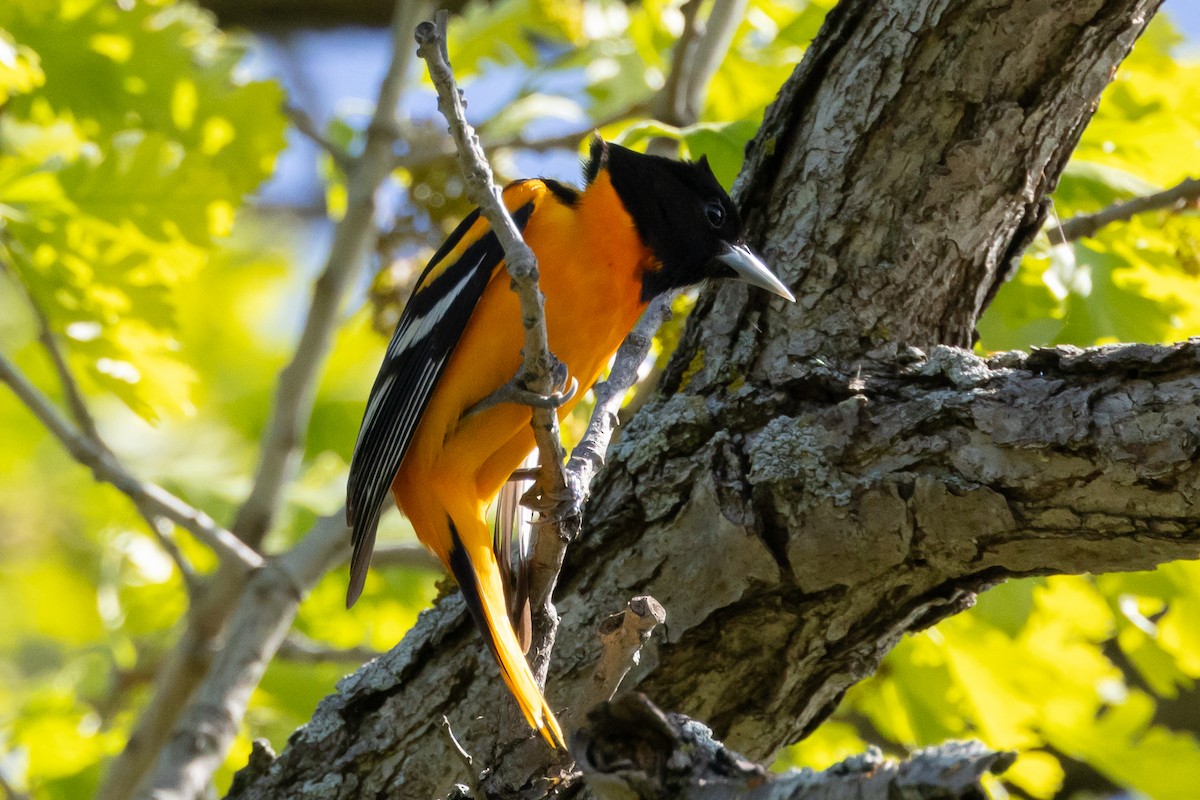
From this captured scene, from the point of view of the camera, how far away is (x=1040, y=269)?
3.63m

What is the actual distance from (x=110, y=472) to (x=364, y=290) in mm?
2019

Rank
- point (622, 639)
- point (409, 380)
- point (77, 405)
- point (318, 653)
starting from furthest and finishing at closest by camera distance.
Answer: point (318, 653) → point (77, 405) → point (409, 380) → point (622, 639)

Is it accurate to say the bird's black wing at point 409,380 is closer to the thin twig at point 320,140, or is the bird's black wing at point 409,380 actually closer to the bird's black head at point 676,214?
the bird's black head at point 676,214

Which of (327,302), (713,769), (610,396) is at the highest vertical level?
(327,302)

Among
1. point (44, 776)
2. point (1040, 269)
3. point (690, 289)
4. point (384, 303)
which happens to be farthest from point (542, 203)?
point (44, 776)

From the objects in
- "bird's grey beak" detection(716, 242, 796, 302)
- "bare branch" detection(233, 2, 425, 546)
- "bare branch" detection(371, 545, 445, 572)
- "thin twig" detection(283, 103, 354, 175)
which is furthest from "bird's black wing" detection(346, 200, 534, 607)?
"thin twig" detection(283, 103, 354, 175)

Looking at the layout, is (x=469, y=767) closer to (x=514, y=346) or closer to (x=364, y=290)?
(x=514, y=346)

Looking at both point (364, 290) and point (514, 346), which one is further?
point (364, 290)

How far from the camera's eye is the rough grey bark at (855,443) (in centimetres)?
256

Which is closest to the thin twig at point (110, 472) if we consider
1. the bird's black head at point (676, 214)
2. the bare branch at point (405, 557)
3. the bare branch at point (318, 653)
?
the bare branch at point (405, 557)

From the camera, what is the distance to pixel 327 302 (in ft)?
16.7

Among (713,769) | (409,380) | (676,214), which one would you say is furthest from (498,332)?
(713,769)

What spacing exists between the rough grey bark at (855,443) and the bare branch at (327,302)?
200cm

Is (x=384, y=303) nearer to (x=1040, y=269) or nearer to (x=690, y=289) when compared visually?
(x=690, y=289)
